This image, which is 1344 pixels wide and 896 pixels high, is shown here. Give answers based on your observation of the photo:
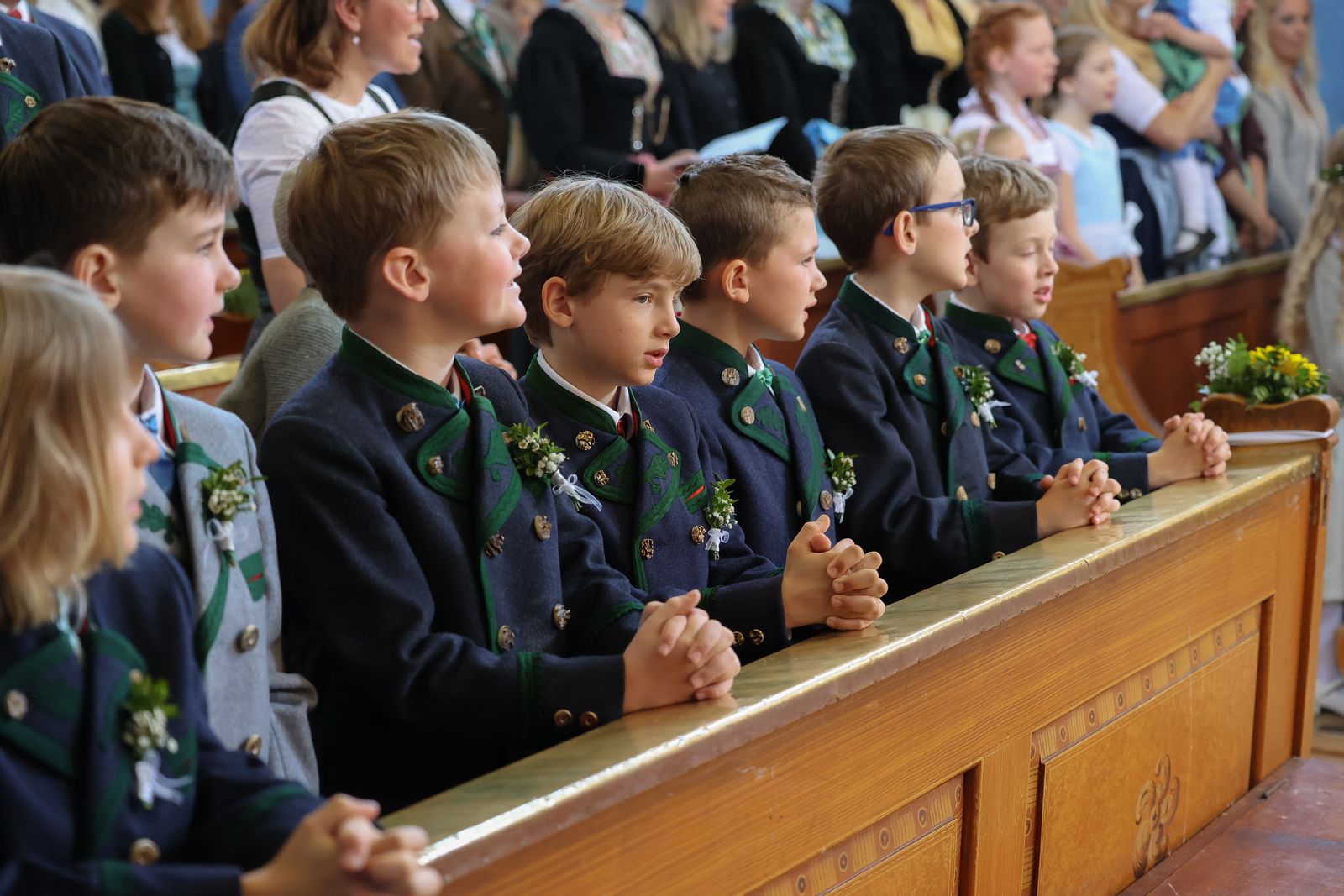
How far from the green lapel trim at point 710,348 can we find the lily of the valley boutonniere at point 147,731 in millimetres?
1340

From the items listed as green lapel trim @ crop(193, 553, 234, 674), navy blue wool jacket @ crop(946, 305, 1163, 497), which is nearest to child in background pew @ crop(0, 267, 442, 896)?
green lapel trim @ crop(193, 553, 234, 674)

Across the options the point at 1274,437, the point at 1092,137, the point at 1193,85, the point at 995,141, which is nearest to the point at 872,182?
the point at 1274,437

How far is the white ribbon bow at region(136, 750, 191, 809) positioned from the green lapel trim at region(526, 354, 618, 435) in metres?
0.93

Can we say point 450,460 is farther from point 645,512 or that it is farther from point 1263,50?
point 1263,50

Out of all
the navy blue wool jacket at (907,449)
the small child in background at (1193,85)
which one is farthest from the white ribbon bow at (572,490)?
the small child in background at (1193,85)

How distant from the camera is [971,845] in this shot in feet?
7.25

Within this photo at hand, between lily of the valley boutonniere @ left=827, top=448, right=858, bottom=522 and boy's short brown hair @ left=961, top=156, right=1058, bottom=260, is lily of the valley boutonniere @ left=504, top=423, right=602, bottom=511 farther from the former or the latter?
boy's short brown hair @ left=961, top=156, right=1058, bottom=260

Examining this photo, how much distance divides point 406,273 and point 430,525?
1.07 ft

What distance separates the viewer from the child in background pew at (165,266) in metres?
1.64

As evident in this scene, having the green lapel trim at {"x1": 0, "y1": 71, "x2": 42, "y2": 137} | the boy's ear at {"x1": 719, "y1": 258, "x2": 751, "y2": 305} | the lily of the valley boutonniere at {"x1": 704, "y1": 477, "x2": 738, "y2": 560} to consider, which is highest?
the green lapel trim at {"x1": 0, "y1": 71, "x2": 42, "y2": 137}

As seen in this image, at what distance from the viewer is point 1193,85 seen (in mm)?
7297

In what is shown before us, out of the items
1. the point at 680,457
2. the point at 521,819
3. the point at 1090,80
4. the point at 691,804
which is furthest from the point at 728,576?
the point at 1090,80

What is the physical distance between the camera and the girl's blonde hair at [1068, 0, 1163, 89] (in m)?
7.13

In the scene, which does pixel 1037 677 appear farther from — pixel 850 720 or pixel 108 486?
pixel 108 486
